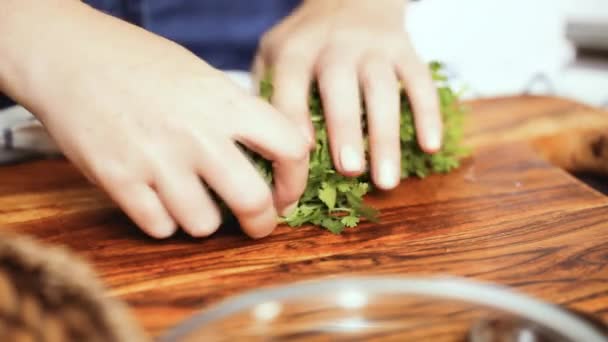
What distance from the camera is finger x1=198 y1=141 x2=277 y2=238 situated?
23.8 inches

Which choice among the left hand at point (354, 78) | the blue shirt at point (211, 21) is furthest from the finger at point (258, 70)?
the blue shirt at point (211, 21)

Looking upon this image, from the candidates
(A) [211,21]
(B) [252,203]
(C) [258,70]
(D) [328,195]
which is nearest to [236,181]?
(B) [252,203]

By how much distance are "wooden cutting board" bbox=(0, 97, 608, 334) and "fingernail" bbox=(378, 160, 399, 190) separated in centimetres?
4

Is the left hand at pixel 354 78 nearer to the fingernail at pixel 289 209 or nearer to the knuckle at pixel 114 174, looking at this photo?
the fingernail at pixel 289 209

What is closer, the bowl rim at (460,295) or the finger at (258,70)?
the bowl rim at (460,295)

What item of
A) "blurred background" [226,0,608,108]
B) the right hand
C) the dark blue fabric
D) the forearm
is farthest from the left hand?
"blurred background" [226,0,608,108]

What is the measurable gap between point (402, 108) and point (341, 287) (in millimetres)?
471

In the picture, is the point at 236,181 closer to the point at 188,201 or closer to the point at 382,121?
the point at 188,201

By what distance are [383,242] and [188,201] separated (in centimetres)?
20

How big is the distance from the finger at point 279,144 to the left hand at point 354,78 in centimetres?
8

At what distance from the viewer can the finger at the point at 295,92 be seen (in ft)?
2.43

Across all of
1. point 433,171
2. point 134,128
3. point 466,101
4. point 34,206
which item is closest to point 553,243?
point 433,171

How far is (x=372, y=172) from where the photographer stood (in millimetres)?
747

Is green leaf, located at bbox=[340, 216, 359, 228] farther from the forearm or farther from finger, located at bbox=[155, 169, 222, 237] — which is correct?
the forearm
